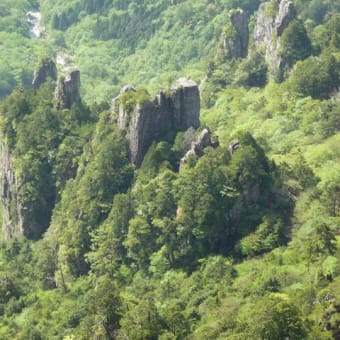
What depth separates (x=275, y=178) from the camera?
81.4 meters

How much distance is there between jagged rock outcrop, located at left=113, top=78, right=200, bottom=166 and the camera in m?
86.4

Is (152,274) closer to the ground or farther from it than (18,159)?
closer to the ground

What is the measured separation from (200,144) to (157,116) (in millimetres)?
7400

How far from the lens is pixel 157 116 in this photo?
87.2 metres

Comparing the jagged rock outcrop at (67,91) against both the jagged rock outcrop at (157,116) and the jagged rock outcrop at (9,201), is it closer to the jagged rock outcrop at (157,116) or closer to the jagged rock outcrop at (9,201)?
the jagged rock outcrop at (9,201)

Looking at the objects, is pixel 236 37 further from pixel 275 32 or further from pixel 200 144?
pixel 200 144

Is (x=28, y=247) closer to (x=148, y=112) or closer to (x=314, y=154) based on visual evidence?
(x=148, y=112)

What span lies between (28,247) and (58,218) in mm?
5674

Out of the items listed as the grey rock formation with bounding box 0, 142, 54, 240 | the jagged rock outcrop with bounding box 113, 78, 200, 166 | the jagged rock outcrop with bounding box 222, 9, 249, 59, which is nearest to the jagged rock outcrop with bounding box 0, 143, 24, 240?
the grey rock formation with bounding box 0, 142, 54, 240

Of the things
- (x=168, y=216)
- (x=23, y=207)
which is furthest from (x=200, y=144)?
(x=23, y=207)

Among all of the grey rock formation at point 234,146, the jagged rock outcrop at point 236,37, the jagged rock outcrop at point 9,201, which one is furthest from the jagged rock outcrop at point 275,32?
the jagged rock outcrop at point 9,201

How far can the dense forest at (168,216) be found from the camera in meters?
66.2

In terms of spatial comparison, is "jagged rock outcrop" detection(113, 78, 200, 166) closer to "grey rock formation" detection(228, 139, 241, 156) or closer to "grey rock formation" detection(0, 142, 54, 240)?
"grey rock formation" detection(228, 139, 241, 156)

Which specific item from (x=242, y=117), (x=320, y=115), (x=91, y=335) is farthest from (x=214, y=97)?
(x=91, y=335)
